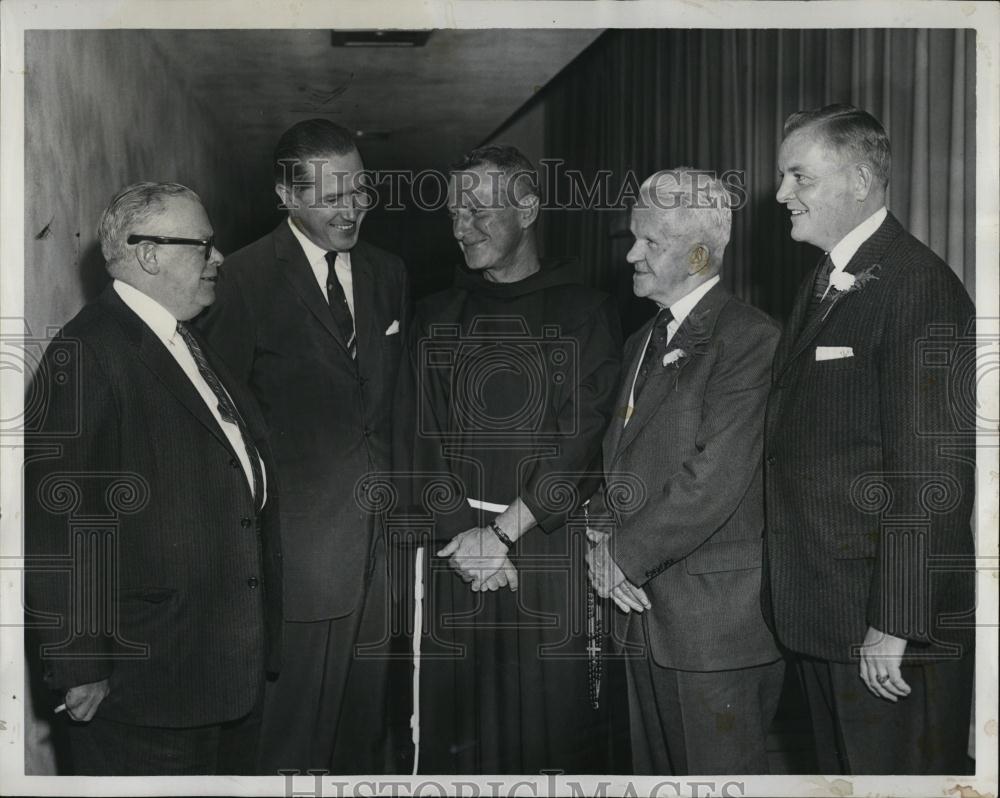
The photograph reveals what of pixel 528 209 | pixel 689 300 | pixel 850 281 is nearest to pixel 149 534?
pixel 528 209

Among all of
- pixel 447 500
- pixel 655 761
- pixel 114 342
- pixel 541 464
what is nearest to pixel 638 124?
pixel 541 464

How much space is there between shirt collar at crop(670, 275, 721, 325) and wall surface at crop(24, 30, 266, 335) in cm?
118

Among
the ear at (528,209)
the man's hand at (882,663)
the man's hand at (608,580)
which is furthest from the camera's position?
the ear at (528,209)

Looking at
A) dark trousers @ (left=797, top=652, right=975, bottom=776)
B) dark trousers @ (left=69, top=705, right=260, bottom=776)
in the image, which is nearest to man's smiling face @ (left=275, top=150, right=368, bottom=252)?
dark trousers @ (left=69, top=705, right=260, bottom=776)

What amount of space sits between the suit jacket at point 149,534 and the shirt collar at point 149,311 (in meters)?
0.02

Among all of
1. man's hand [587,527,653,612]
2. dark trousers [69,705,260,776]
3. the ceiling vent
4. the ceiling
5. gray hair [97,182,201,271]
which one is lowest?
dark trousers [69,705,260,776]

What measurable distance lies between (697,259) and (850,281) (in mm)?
407

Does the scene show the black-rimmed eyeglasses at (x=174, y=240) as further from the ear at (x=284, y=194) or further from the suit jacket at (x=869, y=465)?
the suit jacket at (x=869, y=465)

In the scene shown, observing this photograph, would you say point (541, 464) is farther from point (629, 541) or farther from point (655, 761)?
point (655, 761)

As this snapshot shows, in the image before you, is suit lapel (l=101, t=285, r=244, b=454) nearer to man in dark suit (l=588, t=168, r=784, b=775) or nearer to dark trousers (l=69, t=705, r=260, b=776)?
dark trousers (l=69, t=705, r=260, b=776)

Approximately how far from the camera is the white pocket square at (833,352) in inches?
106

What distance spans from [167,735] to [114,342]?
3.35 ft

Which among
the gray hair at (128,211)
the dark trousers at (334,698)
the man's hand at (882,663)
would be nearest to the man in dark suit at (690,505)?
the man's hand at (882,663)

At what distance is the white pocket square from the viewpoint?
269 centimetres
